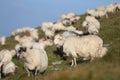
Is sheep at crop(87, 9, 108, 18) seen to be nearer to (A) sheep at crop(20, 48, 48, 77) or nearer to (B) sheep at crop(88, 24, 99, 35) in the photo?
(B) sheep at crop(88, 24, 99, 35)

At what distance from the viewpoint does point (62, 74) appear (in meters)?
16.7

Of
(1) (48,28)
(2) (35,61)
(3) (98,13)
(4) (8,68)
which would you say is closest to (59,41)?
(4) (8,68)

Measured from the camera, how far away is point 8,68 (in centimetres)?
4012

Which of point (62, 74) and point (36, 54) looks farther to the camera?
point (36, 54)

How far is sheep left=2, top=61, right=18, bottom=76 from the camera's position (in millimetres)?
39578

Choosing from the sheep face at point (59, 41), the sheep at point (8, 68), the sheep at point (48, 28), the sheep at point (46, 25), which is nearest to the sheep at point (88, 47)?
the sheep face at point (59, 41)

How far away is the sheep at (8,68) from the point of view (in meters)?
39.6

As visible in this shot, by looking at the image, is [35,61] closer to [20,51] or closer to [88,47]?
[88,47]

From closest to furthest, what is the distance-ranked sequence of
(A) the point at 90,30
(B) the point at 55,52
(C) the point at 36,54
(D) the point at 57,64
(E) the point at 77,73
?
(E) the point at 77,73 → (C) the point at 36,54 → (D) the point at 57,64 → (B) the point at 55,52 → (A) the point at 90,30

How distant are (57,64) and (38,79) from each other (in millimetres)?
13950

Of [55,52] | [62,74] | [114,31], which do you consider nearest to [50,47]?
[55,52]

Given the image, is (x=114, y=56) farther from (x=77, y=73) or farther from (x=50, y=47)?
(x=50, y=47)

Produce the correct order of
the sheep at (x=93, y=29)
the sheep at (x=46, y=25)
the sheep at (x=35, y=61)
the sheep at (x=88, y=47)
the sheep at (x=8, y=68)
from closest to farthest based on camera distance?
the sheep at (x=35, y=61)
the sheep at (x=88, y=47)
the sheep at (x=8, y=68)
the sheep at (x=93, y=29)
the sheep at (x=46, y=25)

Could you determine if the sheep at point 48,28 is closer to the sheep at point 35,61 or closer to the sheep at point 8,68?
the sheep at point 8,68
